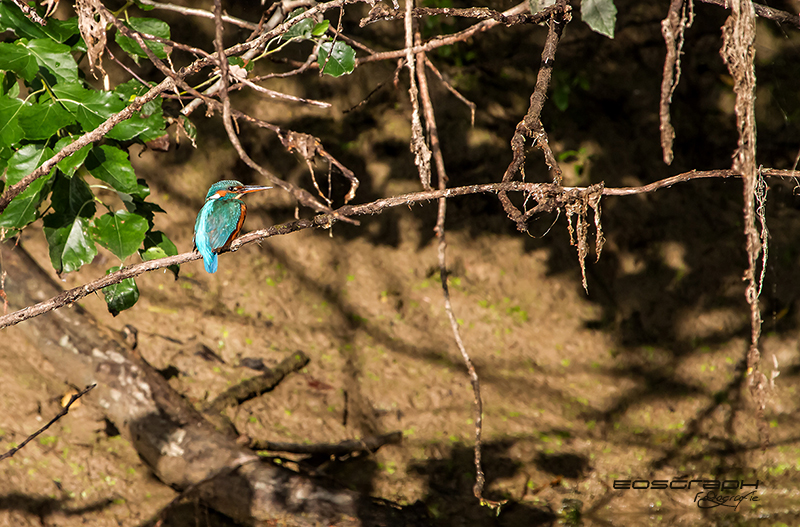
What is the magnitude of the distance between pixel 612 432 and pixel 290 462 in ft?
7.90

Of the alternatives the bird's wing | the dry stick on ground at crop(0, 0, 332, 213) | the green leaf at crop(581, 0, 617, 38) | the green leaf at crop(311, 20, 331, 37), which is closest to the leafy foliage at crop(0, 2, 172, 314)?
the dry stick on ground at crop(0, 0, 332, 213)

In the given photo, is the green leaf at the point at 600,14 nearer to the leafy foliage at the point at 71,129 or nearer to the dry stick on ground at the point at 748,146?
the dry stick on ground at the point at 748,146

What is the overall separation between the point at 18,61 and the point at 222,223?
0.90 metres

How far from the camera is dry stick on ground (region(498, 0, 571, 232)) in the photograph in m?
1.52

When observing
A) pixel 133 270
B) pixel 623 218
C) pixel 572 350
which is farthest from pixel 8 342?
pixel 623 218

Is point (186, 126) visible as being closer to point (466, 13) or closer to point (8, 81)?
point (8, 81)

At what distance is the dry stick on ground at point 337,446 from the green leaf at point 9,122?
2.20m

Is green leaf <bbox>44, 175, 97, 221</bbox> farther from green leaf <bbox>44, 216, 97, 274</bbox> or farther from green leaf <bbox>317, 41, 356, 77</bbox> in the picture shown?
green leaf <bbox>317, 41, 356, 77</bbox>

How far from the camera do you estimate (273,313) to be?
171 inches

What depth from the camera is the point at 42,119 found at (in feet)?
6.03

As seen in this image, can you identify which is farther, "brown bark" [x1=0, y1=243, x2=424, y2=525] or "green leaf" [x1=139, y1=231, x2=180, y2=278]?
"brown bark" [x1=0, y1=243, x2=424, y2=525]

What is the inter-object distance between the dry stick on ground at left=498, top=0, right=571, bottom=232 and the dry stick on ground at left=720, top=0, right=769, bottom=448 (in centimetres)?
43

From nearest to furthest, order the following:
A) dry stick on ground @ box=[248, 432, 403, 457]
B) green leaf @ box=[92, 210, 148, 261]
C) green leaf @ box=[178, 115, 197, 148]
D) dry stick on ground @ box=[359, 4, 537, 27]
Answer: dry stick on ground @ box=[359, 4, 537, 27], green leaf @ box=[92, 210, 148, 261], green leaf @ box=[178, 115, 197, 148], dry stick on ground @ box=[248, 432, 403, 457]

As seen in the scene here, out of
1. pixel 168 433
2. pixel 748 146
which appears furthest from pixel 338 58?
pixel 168 433
